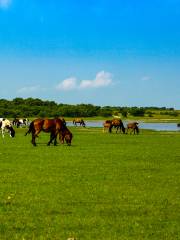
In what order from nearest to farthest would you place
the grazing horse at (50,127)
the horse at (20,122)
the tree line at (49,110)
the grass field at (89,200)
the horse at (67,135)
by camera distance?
the grass field at (89,200)
the grazing horse at (50,127)
the horse at (67,135)
the horse at (20,122)
the tree line at (49,110)

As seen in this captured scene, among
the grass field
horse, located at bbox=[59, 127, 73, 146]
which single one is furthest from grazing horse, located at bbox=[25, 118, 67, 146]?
the grass field

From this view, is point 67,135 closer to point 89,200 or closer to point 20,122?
point 89,200

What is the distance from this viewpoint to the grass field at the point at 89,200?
10.3m

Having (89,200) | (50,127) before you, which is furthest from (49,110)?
(89,200)

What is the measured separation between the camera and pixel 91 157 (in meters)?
25.4

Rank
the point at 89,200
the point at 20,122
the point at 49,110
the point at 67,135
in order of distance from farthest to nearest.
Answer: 1. the point at 49,110
2. the point at 20,122
3. the point at 67,135
4. the point at 89,200

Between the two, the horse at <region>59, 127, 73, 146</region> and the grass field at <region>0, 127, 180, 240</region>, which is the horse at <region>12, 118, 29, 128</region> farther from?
the grass field at <region>0, 127, 180, 240</region>

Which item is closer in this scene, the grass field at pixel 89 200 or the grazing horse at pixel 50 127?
the grass field at pixel 89 200

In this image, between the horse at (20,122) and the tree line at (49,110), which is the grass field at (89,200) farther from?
the tree line at (49,110)

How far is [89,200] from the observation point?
1330 centimetres

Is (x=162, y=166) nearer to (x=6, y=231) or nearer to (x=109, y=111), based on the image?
(x=6, y=231)

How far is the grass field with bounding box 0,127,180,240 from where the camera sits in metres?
10.3

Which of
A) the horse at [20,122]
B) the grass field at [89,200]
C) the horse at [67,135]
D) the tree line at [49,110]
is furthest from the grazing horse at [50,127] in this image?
the tree line at [49,110]

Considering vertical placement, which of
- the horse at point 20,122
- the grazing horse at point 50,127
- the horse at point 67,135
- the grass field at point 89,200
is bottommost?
the grass field at point 89,200
